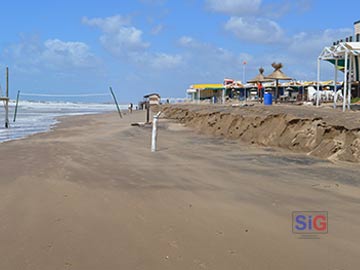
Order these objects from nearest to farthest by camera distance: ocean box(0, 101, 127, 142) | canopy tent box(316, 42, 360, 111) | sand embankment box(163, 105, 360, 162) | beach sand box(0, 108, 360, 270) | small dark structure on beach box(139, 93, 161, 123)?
1. beach sand box(0, 108, 360, 270)
2. sand embankment box(163, 105, 360, 162)
3. canopy tent box(316, 42, 360, 111)
4. ocean box(0, 101, 127, 142)
5. small dark structure on beach box(139, 93, 161, 123)

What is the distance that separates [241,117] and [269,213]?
952cm

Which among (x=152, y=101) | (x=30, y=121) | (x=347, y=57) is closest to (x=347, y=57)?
(x=347, y=57)

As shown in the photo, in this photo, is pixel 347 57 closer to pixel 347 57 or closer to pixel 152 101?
pixel 347 57

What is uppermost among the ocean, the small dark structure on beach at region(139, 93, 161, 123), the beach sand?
the small dark structure on beach at region(139, 93, 161, 123)

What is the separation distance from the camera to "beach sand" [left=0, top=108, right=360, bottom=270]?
3.31 m

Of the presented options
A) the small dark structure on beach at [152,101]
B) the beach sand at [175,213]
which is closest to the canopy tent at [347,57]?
the beach sand at [175,213]

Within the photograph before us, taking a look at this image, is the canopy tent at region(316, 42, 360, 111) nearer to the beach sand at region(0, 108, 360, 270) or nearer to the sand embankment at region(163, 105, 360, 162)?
the sand embankment at region(163, 105, 360, 162)

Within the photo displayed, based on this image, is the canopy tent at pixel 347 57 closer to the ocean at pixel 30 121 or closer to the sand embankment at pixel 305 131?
the sand embankment at pixel 305 131

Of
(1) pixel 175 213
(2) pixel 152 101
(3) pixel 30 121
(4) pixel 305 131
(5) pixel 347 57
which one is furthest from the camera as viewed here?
(2) pixel 152 101

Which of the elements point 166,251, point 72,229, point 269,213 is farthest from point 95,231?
point 269,213

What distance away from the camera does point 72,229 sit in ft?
13.0

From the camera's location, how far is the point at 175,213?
4.52 metres

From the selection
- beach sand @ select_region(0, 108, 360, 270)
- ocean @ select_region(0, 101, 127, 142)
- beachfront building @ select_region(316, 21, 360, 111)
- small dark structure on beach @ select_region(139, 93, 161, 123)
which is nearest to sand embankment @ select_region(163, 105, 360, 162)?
beach sand @ select_region(0, 108, 360, 270)

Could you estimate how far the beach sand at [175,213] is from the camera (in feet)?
10.8
